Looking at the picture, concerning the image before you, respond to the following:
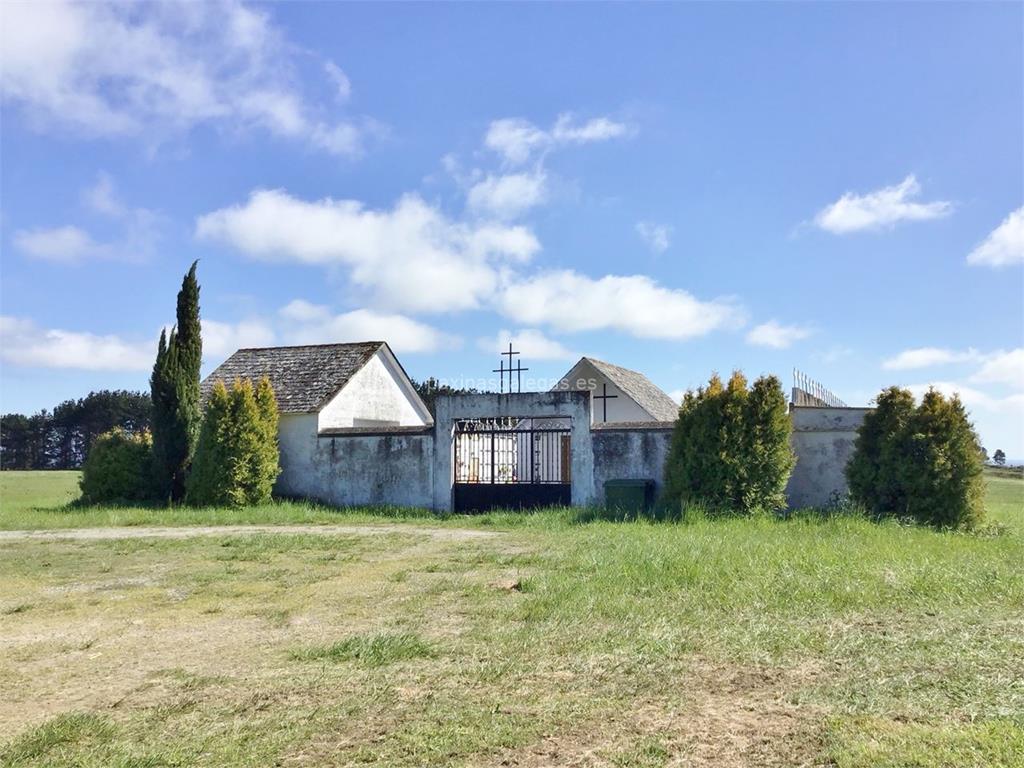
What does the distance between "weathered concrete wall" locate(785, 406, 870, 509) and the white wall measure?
11719 millimetres

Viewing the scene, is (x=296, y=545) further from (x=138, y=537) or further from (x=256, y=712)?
(x=256, y=712)

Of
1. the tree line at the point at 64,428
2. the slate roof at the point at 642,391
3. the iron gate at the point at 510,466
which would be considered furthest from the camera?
the tree line at the point at 64,428

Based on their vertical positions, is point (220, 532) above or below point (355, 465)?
below

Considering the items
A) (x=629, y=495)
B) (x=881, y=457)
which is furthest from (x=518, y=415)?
(x=881, y=457)

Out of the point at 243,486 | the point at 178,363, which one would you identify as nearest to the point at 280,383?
the point at 178,363

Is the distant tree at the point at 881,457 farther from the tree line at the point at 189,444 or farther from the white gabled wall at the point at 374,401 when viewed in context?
the tree line at the point at 189,444

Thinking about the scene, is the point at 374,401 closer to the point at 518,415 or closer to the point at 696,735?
the point at 518,415

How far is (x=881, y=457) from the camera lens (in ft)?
44.4

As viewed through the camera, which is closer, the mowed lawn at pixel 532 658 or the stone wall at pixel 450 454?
the mowed lawn at pixel 532 658

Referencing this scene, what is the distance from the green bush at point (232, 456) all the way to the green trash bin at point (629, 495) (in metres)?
8.39

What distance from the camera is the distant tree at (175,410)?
19125mm

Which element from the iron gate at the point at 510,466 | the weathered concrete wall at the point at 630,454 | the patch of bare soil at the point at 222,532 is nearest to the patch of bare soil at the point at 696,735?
the patch of bare soil at the point at 222,532

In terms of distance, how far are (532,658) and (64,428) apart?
180ft

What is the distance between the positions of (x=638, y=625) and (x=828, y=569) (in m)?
3.14
